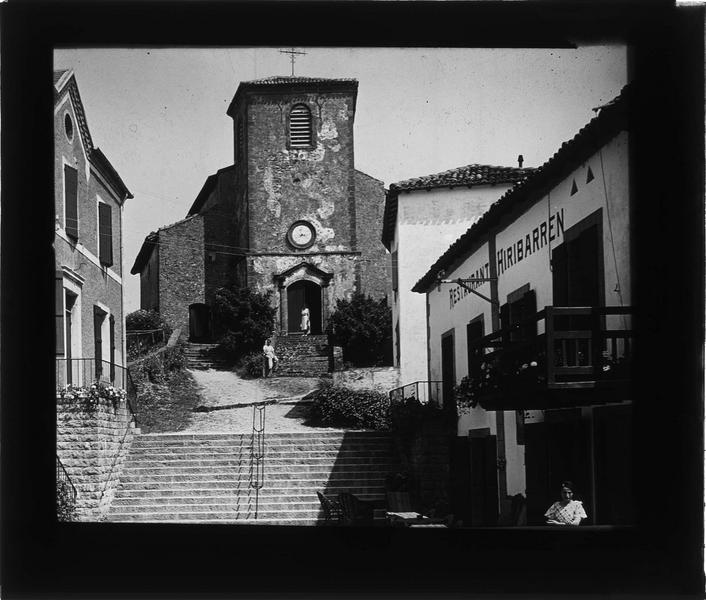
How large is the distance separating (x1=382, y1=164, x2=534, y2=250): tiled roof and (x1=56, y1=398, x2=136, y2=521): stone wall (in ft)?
35.7

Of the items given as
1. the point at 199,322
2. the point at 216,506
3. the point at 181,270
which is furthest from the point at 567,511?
the point at 181,270

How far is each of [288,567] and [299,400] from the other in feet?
57.8

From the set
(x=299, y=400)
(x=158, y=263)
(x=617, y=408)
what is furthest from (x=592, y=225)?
(x=158, y=263)

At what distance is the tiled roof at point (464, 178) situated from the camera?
89.1ft

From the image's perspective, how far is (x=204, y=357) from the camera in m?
36.1

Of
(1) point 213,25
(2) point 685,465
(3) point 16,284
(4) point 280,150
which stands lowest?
(2) point 685,465

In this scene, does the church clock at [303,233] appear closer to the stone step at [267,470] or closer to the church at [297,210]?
the church at [297,210]

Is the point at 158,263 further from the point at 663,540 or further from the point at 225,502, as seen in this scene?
the point at 663,540

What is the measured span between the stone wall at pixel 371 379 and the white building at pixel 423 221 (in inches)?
9.6

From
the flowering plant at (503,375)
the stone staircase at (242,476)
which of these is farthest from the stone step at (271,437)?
the flowering plant at (503,375)

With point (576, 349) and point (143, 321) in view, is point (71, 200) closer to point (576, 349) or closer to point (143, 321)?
point (576, 349)

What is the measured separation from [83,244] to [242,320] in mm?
16141

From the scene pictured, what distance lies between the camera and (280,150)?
39.4 m

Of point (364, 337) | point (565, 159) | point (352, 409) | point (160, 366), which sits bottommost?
point (352, 409)
